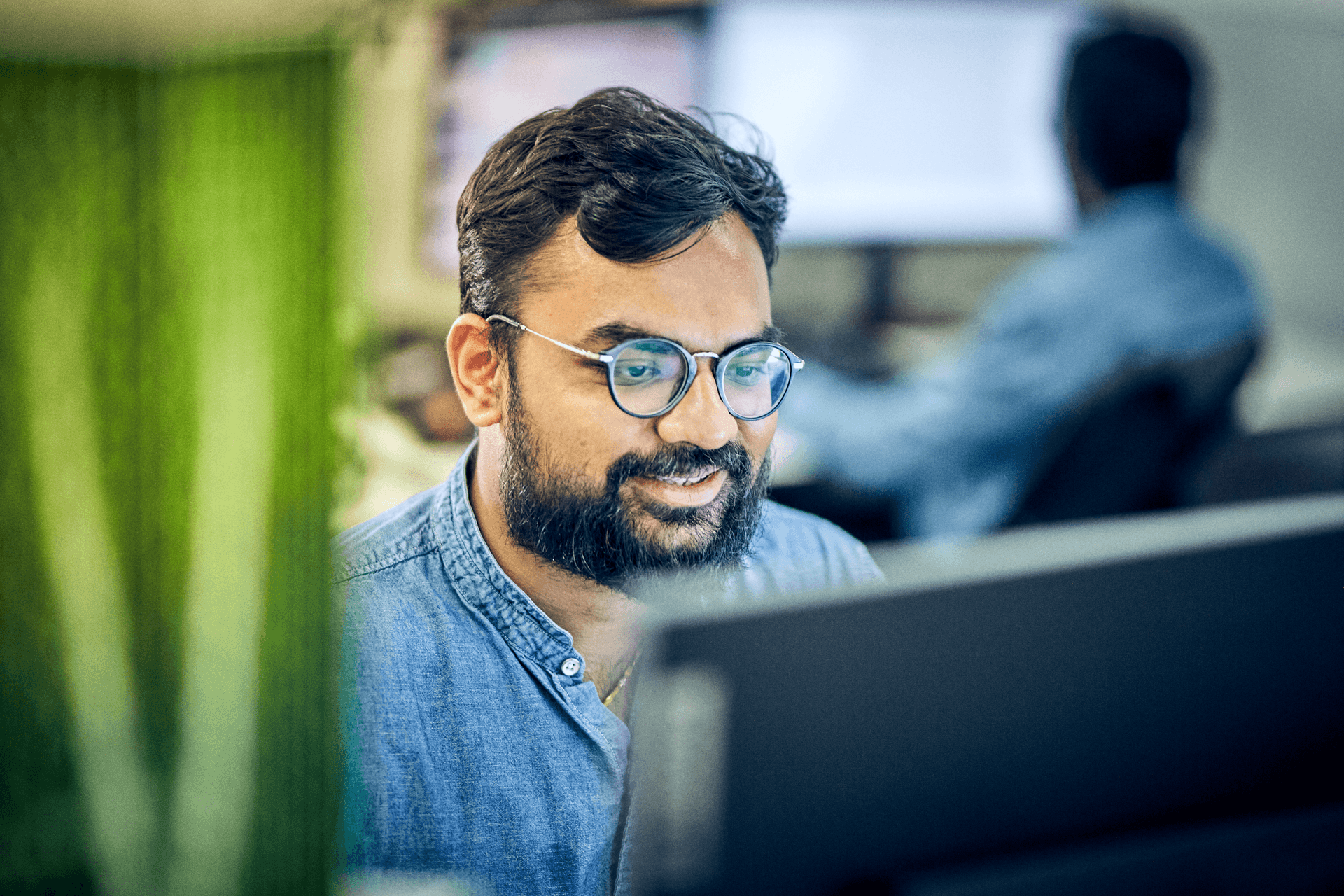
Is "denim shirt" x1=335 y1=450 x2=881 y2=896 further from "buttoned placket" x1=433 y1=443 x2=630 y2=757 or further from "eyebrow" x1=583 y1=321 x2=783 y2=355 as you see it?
"eyebrow" x1=583 y1=321 x2=783 y2=355

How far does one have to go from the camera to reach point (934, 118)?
286cm

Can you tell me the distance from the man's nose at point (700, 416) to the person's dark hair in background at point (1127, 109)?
1389 mm

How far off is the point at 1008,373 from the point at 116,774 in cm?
144

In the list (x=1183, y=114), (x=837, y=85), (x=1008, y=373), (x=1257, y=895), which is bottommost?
(x=1257, y=895)

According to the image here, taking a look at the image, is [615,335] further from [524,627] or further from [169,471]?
[169,471]

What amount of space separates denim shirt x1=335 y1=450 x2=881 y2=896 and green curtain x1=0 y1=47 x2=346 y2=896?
63 mm

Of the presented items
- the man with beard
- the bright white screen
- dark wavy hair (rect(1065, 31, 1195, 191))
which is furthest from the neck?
the bright white screen

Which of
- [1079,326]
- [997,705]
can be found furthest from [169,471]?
[1079,326]

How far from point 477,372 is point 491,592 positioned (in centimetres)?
12

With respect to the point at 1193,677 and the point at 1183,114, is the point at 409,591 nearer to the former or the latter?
the point at 1193,677

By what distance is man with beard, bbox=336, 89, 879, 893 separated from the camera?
1.76 feet

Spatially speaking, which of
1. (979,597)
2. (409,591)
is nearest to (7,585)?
Answer: (409,591)

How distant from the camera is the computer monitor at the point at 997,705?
418 mm

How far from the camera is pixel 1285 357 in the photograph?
3033mm
